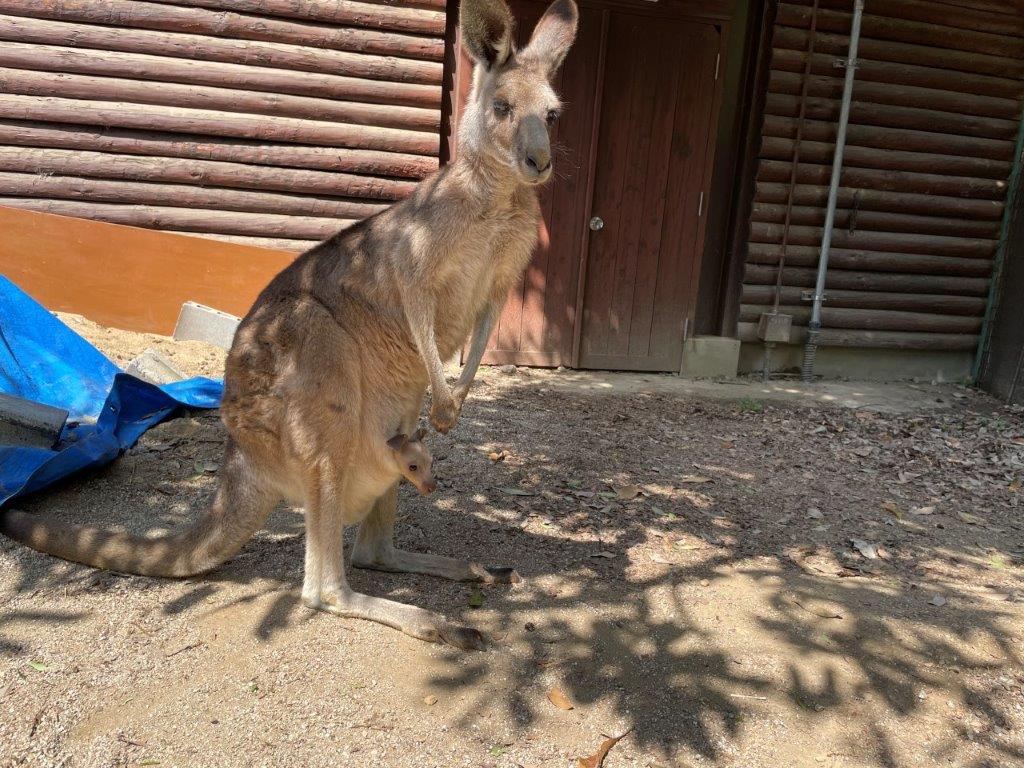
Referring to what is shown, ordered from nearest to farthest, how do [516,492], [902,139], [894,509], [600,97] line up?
[516,492]
[894,509]
[600,97]
[902,139]

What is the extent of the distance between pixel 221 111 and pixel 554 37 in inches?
178

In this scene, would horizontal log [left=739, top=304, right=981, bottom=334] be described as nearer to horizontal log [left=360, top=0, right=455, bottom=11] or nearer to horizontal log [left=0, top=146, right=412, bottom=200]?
horizontal log [left=0, top=146, right=412, bottom=200]

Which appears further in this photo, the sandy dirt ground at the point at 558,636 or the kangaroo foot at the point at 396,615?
the kangaroo foot at the point at 396,615

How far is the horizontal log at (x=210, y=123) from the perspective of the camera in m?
6.43

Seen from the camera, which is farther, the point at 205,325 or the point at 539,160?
the point at 205,325

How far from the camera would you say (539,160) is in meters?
2.75

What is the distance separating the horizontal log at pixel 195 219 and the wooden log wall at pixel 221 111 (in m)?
0.01

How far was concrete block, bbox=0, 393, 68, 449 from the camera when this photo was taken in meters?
3.88

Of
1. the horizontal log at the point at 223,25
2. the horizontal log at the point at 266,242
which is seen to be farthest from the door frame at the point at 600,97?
the horizontal log at the point at 266,242

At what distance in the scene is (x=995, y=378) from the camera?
8.16 m

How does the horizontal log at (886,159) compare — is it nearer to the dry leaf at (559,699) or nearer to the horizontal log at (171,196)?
the horizontal log at (171,196)

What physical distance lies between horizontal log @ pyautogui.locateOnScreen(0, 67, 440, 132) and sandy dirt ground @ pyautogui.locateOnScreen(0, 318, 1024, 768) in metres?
3.18

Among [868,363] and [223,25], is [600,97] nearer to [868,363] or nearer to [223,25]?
[223,25]

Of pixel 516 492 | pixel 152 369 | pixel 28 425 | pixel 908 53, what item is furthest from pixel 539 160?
pixel 908 53
